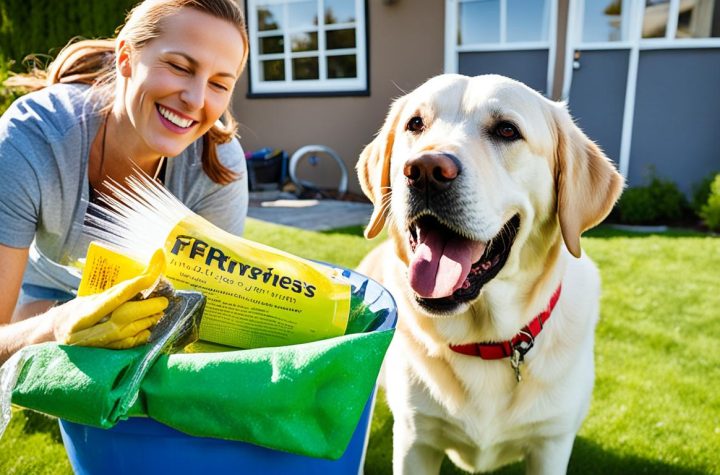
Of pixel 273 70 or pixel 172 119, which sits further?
pixel 273 70

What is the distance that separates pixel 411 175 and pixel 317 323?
48cm

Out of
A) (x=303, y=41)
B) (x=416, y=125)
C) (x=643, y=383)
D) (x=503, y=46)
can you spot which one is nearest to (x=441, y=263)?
(x=416, y=125)

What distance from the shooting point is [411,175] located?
1562 millimetres

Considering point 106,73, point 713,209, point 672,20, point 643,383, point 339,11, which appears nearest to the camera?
point 106,73

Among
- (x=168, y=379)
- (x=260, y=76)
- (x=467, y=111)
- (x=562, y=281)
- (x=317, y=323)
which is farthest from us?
(x=260, y=76)

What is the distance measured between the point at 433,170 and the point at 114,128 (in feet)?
3.90

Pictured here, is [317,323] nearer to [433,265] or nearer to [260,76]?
[433,265]

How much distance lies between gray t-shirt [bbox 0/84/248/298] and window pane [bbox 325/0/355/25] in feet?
20.1

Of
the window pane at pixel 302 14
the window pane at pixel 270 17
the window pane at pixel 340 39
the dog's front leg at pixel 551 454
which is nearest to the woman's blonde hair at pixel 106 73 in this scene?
the dog's front leg at pixel 551 454

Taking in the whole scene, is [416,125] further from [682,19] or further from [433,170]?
[682,19]

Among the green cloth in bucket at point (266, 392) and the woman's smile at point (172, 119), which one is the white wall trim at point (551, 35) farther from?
the green cloth in bucket at point (266, 392)

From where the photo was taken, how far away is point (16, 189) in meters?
1.80

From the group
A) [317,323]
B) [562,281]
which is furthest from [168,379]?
[562,281]

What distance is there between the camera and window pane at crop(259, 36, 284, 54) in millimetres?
8648
